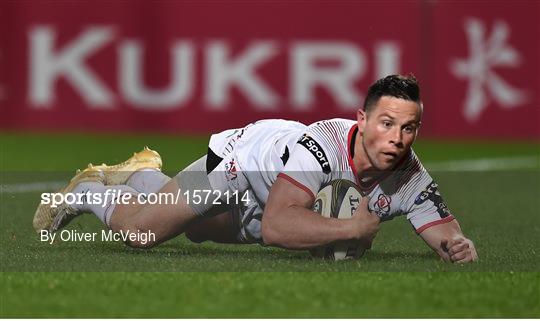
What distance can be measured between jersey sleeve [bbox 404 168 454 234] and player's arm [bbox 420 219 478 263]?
30 mm

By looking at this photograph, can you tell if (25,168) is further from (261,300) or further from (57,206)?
(261,300)

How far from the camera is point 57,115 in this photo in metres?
18.2

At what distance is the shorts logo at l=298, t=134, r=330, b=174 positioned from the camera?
6555mm

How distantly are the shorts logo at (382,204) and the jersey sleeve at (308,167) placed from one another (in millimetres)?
315

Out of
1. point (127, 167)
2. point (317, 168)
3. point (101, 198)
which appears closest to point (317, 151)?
point (317, 168)

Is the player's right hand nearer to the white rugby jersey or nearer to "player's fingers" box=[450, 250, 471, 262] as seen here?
the white rugby jersey

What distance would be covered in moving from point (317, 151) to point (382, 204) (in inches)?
18.5

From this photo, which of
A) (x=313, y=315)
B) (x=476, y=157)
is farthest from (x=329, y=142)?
(x=476, y=157)

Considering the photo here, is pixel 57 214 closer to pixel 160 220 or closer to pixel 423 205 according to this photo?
pixel 160 220

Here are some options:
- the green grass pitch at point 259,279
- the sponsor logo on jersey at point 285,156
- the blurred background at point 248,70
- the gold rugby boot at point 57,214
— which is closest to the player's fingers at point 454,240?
the green grass pitch at point 259,279

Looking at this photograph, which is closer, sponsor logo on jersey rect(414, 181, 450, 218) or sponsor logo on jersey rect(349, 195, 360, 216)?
sponsor logo on jersey rect(349, 195, 360, 216)

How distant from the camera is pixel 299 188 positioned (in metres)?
6.49

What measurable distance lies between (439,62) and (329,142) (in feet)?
39.9

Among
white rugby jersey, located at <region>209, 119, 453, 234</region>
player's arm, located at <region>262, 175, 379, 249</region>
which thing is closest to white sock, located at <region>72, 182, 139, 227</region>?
white rugby jersey, located at <region>209, 119, 453, 234</region>
